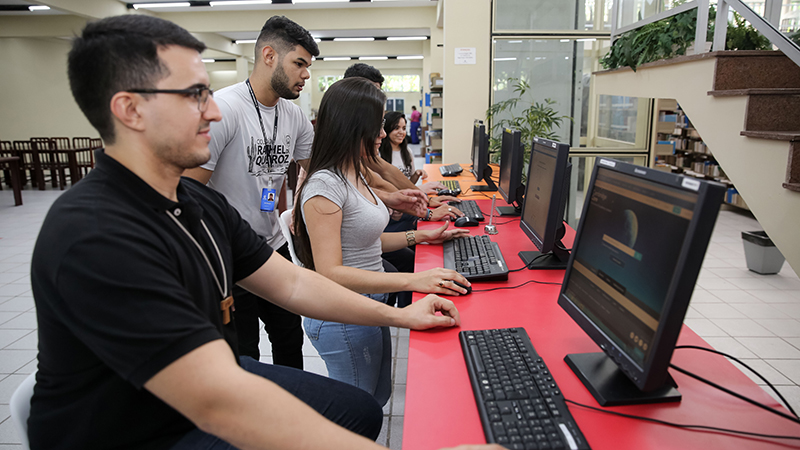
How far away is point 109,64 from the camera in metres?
0.86

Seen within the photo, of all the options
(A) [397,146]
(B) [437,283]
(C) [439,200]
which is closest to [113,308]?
(B) [437,283]

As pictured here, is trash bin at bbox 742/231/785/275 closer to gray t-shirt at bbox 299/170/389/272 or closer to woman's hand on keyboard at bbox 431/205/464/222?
woman's hand on keyboard at bbox 431/205/464/222

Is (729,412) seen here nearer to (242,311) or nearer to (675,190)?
(675,190)

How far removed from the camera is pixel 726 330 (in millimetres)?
2992

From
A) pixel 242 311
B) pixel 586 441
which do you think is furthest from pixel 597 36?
pixel 586 441

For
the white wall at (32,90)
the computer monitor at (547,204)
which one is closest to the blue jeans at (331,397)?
the computer monitor at (547,204)

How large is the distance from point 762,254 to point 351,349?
3891 mm

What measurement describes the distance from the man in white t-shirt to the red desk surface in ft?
3.05

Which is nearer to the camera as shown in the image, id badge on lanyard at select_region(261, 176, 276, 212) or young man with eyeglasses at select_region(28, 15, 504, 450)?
young man with eyeglasses at select_region(28, 15, 504, 450)

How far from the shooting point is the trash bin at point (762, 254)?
387cm

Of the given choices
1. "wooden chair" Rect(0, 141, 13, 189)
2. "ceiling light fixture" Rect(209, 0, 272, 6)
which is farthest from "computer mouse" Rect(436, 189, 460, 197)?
"wooden chair" Rect(0, 141, 13, 189)

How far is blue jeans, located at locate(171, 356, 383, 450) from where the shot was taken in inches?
45.8

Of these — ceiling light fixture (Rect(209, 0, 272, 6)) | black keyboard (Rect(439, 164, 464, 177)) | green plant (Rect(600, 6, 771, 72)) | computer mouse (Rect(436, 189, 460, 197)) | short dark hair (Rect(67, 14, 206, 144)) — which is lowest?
computer mouse (Rect(436, 189, 460, 197))

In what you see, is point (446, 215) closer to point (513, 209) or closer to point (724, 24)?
point (513, 209)
